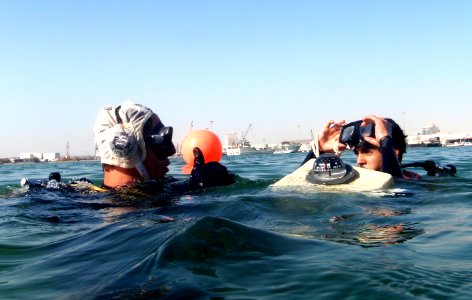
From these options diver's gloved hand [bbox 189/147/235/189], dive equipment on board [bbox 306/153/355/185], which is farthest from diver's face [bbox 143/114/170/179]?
dive equipment on board [bbox 306/153/355/185]

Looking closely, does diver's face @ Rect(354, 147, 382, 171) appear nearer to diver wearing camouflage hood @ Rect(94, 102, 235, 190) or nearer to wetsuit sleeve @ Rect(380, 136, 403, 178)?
wetsuit sleeve @ Rect(380, 136, 403, 178)

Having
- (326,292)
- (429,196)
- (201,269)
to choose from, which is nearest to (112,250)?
(201,269)

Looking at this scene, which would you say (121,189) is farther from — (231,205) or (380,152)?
(380,152)

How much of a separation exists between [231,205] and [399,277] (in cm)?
276

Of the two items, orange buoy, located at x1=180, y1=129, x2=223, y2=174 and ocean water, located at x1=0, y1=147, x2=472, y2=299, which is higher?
orange buoy, located at x1=180, y1=129, x2=223, y2=174

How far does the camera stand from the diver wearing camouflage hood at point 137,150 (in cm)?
606

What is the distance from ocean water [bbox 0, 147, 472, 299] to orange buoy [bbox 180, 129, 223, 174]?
2.14 m

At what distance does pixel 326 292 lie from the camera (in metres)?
2.36

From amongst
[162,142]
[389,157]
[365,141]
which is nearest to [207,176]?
[162,142]

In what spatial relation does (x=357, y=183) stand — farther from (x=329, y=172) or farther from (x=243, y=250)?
(x=243, y=250)

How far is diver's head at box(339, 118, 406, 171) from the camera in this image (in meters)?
6.85

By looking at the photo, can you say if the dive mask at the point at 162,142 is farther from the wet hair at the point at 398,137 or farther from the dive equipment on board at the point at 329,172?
the wet hair at the point at 398,137

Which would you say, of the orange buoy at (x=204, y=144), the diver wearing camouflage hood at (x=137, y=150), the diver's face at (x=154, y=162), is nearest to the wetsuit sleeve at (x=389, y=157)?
the diver wearing camouflage hood at (x=137, y=150)

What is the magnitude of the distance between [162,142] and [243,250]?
3338 millimetres
